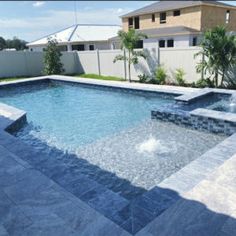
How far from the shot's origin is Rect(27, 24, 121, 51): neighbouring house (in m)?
31.4

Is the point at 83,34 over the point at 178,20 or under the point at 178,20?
under

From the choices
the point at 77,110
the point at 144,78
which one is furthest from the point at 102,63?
the point at 77,110

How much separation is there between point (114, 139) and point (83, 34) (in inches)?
1151

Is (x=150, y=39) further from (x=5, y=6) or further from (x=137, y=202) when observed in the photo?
(x=137, y=202)

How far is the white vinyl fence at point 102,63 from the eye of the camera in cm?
1255

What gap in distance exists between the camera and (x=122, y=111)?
31.3 ft

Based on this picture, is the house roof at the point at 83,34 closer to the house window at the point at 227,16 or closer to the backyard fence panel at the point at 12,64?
the backyard fence panel at the point at 12,64

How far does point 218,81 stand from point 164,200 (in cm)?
951

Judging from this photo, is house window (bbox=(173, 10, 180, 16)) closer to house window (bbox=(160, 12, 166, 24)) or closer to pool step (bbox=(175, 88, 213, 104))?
house window (bbox=(160, 12, 166, 24))

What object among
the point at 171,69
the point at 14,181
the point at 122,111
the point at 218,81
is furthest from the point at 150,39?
the point at 14,181

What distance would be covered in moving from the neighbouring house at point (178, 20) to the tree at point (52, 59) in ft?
26.4

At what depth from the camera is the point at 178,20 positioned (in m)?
26.2

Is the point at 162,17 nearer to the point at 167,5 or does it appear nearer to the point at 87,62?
the point at 167,5

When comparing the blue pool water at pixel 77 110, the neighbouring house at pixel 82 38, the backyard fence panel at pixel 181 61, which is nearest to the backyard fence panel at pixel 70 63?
the blue pool water at pixel 77 110
